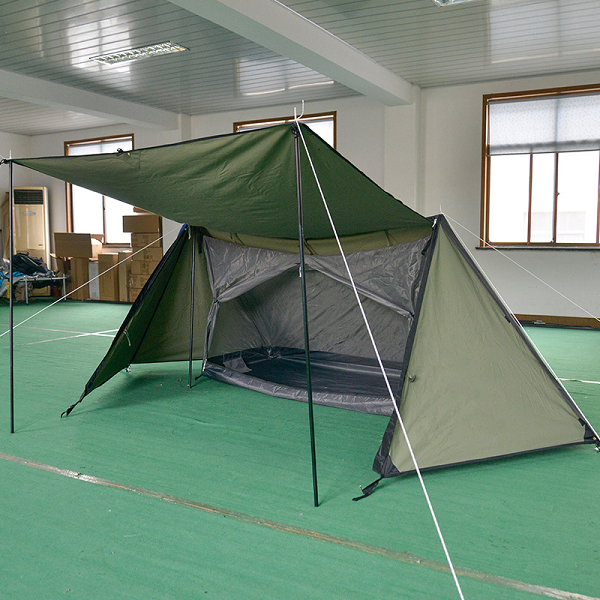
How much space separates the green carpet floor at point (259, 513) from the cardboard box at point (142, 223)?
208 inches

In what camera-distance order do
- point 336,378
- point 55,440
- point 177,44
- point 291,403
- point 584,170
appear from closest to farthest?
point 55,440 → point 291,403 → point 336,378 → point 177,44 → point 584,170

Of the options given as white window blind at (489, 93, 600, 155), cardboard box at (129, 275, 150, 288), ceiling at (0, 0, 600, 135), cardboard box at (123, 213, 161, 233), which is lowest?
cardboard box at (129, 275, 150, 288)

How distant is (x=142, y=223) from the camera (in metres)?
8.73

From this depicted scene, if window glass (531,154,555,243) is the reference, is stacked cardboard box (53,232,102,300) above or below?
below

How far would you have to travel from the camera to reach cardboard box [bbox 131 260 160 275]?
28.7ft

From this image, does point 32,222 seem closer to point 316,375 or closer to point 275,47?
point 275,47

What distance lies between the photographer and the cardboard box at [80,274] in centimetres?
967

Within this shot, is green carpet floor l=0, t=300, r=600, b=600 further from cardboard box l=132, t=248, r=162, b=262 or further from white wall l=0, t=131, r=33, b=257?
white wall l=0, t=131, r=33, b=257

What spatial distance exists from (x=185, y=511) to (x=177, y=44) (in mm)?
4551

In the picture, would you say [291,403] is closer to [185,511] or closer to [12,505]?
[185,511]

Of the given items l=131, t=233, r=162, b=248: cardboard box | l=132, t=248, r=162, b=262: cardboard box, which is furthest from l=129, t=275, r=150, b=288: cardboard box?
l=131, t=233, r=162, b=248: cardboard box

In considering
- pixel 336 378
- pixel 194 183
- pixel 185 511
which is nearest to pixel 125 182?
pixel 194 183

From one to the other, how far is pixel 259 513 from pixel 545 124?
5.83 metres

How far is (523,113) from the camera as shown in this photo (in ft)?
22.0
